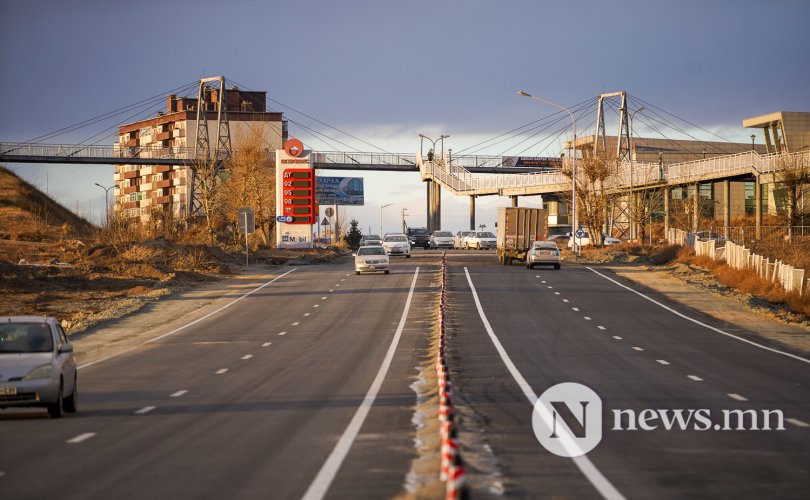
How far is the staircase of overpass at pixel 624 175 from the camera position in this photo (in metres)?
77.2

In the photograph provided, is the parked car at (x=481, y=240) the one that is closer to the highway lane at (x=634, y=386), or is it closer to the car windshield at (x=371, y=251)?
the car windshield at (x=371, y=251)

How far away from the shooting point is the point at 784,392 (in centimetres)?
1912

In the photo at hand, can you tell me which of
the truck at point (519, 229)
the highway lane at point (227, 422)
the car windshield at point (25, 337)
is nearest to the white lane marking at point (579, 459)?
the highway lane at point (227, 422)

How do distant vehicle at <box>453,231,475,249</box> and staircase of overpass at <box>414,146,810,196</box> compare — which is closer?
staircase of overpass at <box>414,146,810,196</box>

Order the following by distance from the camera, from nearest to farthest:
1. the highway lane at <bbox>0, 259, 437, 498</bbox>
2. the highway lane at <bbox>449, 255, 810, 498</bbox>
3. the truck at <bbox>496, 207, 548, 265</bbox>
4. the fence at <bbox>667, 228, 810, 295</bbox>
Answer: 1. the highway lane at <bbox>0, 259, 437, 498</bbox>
2. the highway lane at <bbox>449, 255, 810, 498</bbox>
3. the fence at <bbox>667, 228, 810, 295</bbox>
4. the truck at <bbox>496, 207, 548, 265</bbox>

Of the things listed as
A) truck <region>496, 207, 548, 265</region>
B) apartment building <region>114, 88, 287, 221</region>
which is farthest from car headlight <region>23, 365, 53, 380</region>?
apartment building <region>114, 88, 287, 221</region>

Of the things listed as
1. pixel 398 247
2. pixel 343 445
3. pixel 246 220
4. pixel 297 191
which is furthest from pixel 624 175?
pixel 343 445

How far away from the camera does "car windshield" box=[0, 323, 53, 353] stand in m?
16.8

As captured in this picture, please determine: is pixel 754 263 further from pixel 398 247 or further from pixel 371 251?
pixel 398 247

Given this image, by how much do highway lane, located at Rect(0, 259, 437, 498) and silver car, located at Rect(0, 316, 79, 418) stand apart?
15.3 inches

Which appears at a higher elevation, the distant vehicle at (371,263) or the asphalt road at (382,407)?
the distant vehicle at (371,263)

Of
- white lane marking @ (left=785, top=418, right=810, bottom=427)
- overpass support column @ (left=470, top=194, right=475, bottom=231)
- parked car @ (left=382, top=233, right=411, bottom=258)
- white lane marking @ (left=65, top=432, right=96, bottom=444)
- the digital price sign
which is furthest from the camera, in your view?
overpass support column @ (left=470, top=194, right=475, bottom=231)

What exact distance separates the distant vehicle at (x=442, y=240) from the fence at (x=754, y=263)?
30.1 meters

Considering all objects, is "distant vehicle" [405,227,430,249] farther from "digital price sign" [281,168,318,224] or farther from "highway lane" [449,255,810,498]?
"highway lane" [449,255,810,498]
